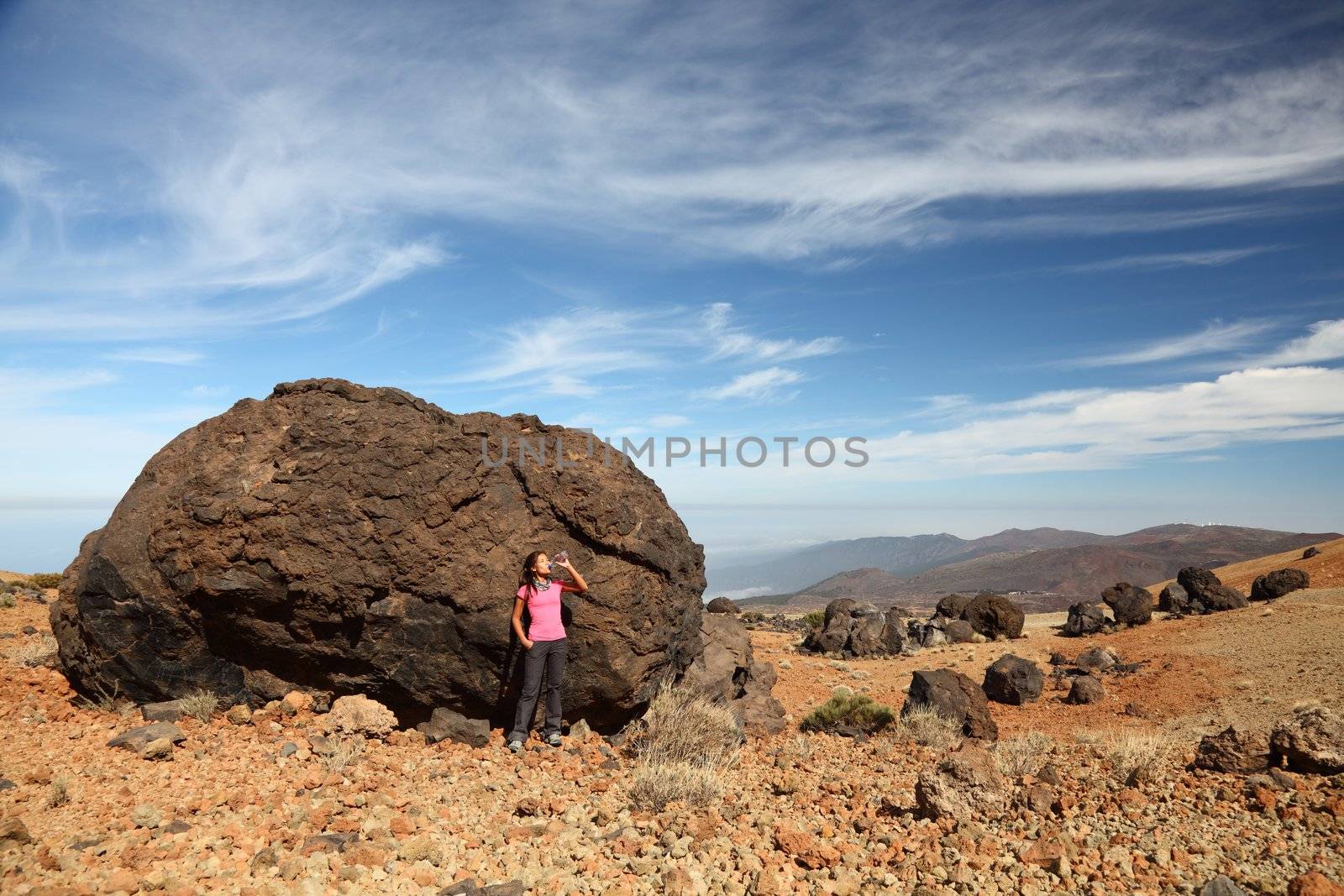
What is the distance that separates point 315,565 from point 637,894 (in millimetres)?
5035

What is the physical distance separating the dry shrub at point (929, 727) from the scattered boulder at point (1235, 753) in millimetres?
3473

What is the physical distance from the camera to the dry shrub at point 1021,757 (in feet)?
23.7

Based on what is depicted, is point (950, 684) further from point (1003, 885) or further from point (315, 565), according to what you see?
point (315, 565)

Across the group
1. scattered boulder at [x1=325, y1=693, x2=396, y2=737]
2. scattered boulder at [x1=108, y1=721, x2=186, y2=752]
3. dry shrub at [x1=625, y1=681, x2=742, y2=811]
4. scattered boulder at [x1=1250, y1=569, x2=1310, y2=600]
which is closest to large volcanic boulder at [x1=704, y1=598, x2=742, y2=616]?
scattered boulder at [x1=1250, y1=569, x2=1310, y2=600]

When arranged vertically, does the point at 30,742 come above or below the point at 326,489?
below

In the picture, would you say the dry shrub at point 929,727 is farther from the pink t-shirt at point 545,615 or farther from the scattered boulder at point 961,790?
the pink t-shirt at point 545,615

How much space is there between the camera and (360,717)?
307 inches

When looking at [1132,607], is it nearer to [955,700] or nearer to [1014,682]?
[1014,682]

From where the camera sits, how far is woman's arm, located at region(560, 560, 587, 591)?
816 cm

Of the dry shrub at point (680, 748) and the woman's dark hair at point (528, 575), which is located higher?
the woman's dark hair at point (528, 575)

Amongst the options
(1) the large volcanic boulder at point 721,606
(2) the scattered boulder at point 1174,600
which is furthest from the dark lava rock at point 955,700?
(2) the scattered boulder at point 1174,600

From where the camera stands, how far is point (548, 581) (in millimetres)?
8148

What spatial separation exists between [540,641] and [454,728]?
1.36 meters

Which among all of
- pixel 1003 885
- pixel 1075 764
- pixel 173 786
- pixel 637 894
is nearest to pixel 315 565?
pixel 173 786
